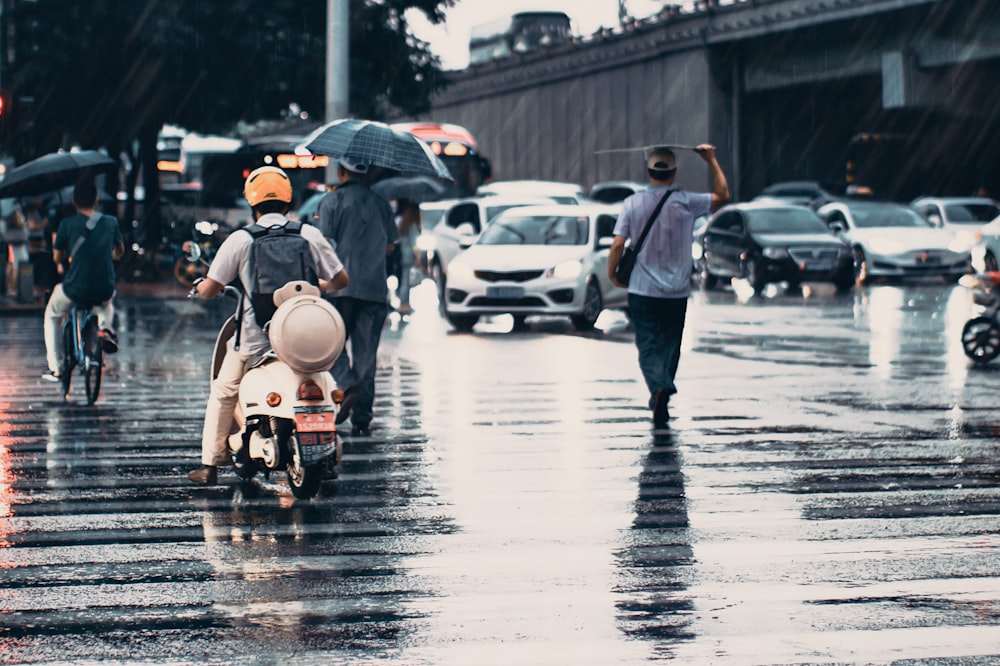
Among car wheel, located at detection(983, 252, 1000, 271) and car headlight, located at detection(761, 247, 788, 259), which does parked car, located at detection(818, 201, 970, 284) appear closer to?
car headlight, located at detection(761, 247, 788, 259)

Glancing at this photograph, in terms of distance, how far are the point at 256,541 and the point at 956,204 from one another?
106 feet

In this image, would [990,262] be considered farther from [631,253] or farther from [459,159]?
[459,159]

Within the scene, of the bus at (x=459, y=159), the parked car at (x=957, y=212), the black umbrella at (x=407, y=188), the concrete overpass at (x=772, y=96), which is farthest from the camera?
the concrete overpass at (x=772, y=96)

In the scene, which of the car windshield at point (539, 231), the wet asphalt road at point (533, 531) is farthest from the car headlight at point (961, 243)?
the wet asphalt road at point (533, 531)

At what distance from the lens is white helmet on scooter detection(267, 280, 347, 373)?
829cm

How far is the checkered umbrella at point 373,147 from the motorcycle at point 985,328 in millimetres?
6361

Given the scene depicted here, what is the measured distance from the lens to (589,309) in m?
21.7

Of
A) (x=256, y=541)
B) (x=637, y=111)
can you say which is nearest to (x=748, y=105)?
(x=637, y=111)

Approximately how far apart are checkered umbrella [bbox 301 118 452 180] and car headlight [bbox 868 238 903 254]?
2115 centimetres

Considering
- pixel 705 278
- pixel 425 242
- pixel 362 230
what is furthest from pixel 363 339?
pixel 705 278

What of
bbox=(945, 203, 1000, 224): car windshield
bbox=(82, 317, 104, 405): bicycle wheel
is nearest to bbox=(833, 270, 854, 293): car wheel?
bbox=(945, 203, 1000, 224): car windshield

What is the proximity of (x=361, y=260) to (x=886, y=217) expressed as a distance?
77.2 feet

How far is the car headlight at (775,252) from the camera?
29.9m

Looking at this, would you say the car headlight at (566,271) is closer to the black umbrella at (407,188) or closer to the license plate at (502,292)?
the license plate at (502,292)
